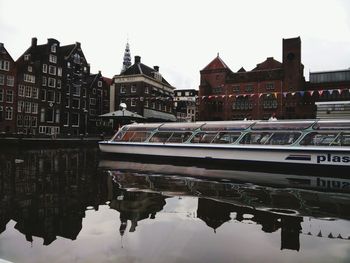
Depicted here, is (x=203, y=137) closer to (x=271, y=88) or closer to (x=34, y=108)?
(x=34, y=108)

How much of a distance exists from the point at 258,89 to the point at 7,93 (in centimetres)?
4149

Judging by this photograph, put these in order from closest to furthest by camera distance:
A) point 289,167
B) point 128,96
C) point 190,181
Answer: point 190,181 → point 289,167 → point 128,96

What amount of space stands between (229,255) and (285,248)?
3.58 ft

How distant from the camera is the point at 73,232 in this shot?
21.1 feet

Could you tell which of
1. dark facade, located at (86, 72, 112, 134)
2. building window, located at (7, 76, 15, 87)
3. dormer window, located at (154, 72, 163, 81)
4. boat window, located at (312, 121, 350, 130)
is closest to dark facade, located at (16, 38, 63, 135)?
→ building window, located at (7, 76, 15, 87)

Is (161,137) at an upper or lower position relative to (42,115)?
lower

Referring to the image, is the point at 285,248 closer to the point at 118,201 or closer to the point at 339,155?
the point at 118,201

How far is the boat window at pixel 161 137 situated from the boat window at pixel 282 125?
5.86 m

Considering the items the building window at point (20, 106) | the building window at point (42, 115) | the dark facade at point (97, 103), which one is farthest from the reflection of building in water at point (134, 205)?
the dark facade at point (97, 103)

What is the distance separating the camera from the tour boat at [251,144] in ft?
51.9

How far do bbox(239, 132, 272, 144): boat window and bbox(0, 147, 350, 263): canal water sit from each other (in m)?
6.24

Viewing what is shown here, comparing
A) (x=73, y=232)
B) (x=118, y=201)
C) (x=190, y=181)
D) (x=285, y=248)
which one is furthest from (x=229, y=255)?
(x=190, y=181)

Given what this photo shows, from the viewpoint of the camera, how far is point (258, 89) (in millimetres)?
57281

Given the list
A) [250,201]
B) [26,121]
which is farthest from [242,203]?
[26,121]
